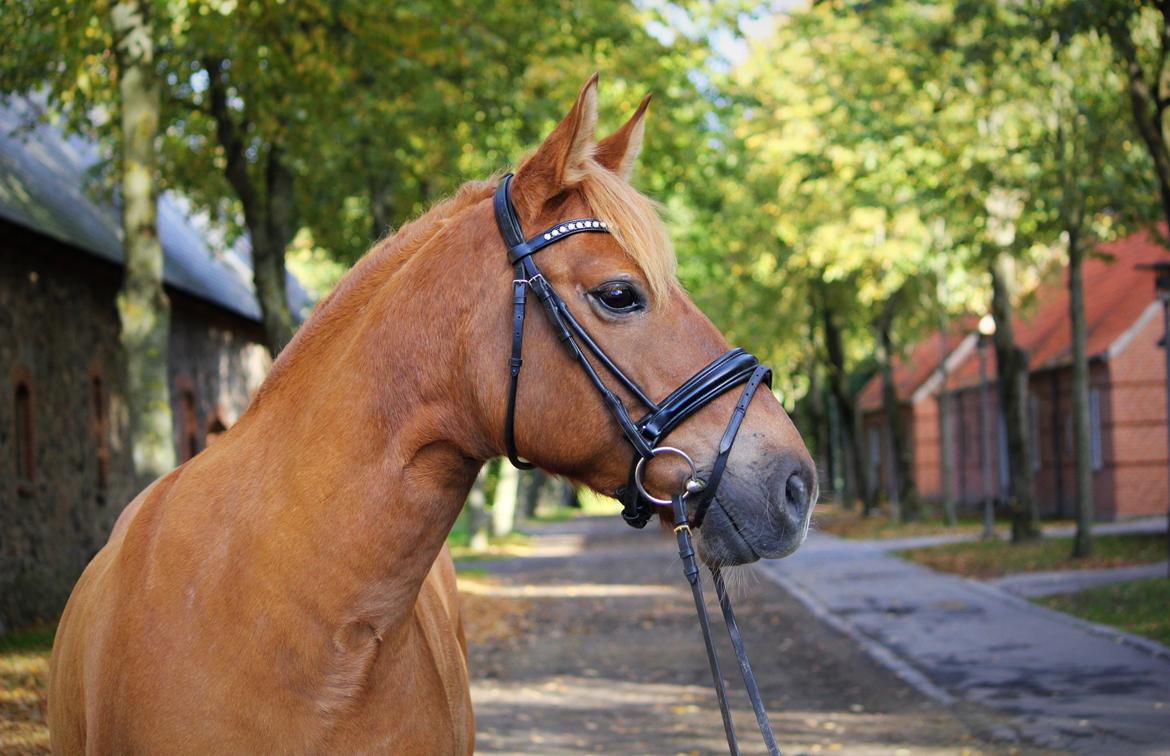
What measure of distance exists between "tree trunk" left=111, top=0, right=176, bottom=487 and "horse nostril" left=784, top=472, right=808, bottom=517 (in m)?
9.01

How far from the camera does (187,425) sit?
2439cm

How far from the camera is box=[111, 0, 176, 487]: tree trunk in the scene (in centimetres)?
1122

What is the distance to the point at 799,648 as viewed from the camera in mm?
14562

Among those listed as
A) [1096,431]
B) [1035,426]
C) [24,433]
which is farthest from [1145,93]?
[1035,426]

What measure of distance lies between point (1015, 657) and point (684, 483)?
10394mm

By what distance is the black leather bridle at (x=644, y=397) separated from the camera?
3016 millimetres

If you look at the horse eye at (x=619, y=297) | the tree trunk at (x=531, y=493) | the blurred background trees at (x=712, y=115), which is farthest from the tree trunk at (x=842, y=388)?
the horse eye at (x=619, y=297)

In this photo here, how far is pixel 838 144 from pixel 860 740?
1509cm

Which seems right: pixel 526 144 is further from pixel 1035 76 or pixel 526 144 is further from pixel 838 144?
pixel 1035 76

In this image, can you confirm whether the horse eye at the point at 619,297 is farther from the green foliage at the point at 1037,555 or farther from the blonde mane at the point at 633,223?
the green foliage at the point at 1037,555

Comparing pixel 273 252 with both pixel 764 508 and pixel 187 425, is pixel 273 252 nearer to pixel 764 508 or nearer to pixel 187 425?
pixel 187 425

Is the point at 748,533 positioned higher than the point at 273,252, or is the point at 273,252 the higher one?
the point at 273,252

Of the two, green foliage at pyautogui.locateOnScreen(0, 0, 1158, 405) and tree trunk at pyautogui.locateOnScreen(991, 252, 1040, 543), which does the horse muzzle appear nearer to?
green foliage at pyautogui.locateOnScreen(0, 0, 1158, 405)

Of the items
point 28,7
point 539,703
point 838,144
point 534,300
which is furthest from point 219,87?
point 534,300
